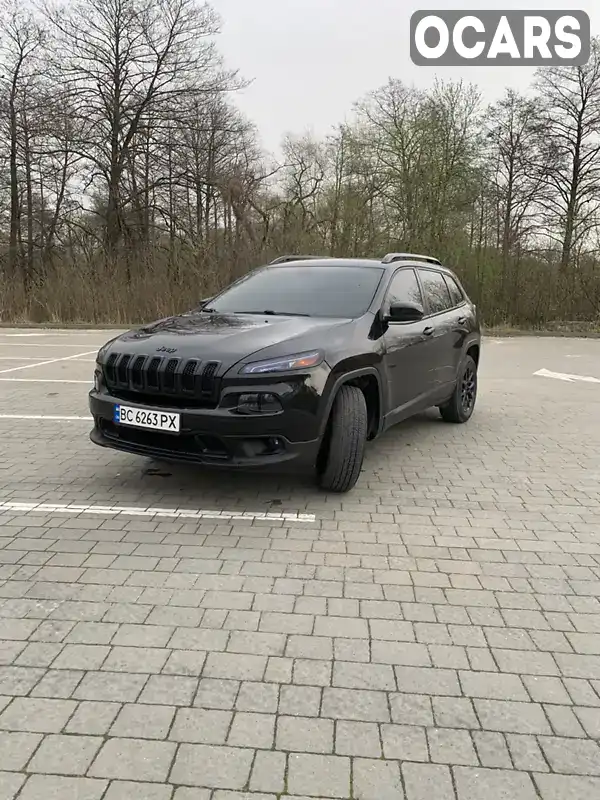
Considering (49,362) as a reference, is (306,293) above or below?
above

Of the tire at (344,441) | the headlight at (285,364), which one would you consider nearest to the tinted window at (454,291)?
the tire at (344,441)

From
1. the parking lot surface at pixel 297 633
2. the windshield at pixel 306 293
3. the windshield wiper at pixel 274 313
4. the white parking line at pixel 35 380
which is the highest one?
the windshield at pixel 306 293

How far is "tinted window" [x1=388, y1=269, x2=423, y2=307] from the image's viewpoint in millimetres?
5441

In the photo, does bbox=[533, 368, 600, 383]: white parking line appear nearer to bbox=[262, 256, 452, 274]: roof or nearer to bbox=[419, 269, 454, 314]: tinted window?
bbox=[419, 269, 454, 314]: tinted window

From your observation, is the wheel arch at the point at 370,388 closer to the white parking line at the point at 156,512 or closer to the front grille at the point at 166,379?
the white parking line at the point at 156,512

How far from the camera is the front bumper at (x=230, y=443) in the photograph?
13.1 feet

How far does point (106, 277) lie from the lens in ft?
70.4

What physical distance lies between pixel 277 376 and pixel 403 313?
1.45 meters

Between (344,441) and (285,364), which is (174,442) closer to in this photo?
(285,364)

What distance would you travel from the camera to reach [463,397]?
7.15 metres

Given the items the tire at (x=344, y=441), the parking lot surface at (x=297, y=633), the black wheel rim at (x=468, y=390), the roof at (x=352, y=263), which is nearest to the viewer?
the parking lot surface at (x=297, y=633)

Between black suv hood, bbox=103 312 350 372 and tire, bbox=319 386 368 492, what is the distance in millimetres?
470

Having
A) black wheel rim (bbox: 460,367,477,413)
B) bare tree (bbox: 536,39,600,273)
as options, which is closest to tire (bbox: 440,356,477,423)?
black wheel rim (bbox: 460,367,477,413)

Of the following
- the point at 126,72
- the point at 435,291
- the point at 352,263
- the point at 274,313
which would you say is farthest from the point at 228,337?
the point at 126,72
